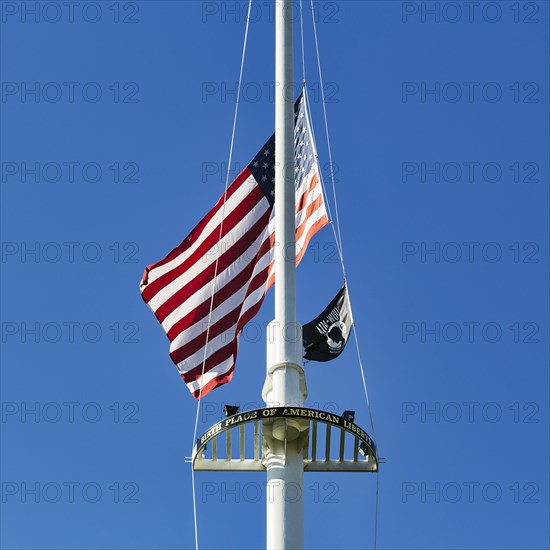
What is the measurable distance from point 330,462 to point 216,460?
208 centimetres

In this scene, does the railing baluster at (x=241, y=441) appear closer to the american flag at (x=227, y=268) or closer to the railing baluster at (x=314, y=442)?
the railing baluster at (x=314, y=442)

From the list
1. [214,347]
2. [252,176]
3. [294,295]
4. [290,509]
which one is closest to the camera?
[290,509]

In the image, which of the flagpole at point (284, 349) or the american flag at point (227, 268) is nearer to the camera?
the flagpole at point (284, 349)

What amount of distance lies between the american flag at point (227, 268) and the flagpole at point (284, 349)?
1.62 metres

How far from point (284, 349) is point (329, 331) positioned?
268 centimetres

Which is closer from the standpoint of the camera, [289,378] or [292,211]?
[289,378]

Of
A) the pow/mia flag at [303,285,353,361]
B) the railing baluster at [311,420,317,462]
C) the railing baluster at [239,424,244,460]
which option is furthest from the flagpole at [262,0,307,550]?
the pow/mia flag at [303,285,353,361]

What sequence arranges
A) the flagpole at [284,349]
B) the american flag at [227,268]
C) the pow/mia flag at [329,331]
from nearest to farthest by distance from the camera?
the flagpole at [284,349]
the pow/mia flag at [329,331]
the american flag at [227,268]

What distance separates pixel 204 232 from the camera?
28031 mm

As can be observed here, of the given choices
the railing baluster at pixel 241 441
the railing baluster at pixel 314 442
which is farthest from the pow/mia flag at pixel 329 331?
the railing baluster at pixel 241 441

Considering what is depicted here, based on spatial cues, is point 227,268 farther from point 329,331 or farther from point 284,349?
point 284,349

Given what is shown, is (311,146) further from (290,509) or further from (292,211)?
(290,509)

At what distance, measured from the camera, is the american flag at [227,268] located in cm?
2669

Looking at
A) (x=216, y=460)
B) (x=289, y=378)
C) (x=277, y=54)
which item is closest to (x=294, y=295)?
(x=289, y=378)
